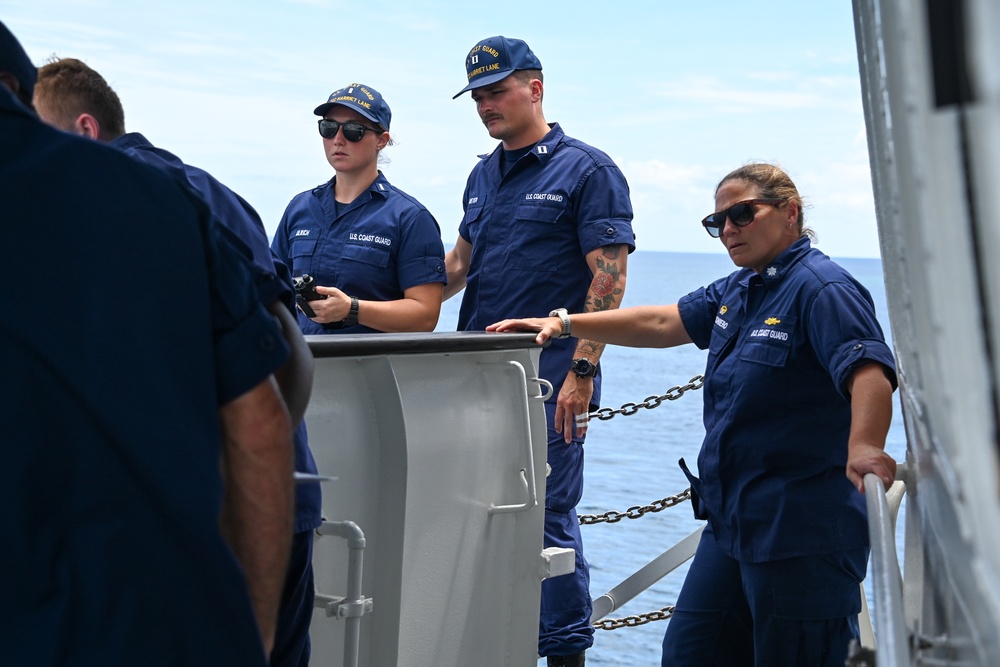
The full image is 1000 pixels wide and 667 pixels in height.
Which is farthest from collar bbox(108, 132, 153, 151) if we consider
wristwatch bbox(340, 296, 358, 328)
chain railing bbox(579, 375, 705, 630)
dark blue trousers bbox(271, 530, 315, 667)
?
chain railing bbox(579, 375, 705, 630)

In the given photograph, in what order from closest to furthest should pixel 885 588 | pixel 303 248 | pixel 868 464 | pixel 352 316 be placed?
pixel 885 588 → pixel 868 464 → pixel 352 316 → pixel 303 248

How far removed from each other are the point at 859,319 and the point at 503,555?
3.75 feet

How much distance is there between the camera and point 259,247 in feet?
7.58

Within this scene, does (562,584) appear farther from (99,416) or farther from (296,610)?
(99,416)

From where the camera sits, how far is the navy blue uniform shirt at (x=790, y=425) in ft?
9.94

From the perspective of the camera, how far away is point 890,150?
4.60 feet

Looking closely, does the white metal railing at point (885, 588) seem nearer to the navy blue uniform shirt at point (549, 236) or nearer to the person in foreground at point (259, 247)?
the person in foreground at point (259, 247)

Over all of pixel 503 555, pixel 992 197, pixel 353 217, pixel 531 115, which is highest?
pixel 531 115

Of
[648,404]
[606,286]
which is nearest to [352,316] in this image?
[606,286]

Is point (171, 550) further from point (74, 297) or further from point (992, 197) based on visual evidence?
point (992, 197)

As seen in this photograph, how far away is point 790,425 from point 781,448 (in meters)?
0.07

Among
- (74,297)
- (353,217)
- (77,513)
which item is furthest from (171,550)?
(353,217)

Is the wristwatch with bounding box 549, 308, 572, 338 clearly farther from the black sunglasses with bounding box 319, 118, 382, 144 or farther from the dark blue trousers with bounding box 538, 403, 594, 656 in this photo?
the black sunglasses with bounding box 319, 118, 382, 144

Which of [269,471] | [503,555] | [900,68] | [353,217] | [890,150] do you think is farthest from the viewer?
[353,217]
